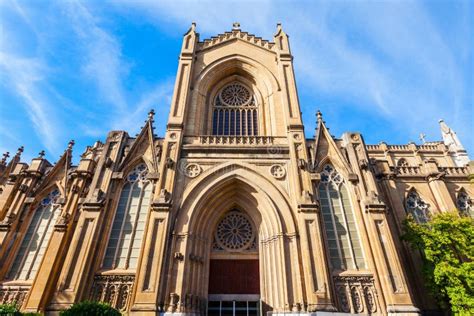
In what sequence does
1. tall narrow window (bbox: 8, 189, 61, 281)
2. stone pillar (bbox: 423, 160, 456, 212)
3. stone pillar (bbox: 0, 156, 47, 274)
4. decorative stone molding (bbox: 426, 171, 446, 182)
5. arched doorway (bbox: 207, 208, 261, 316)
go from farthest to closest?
decorative stone molding (bbox: 426, 171, 446, 182) < stone pillar (bbox: 423, 160, 456, 212) < stone pillar (bbox: 0, 156, 47, 274) < tall narrow window (bbox: 8, 189, 61, 281) < arched doorway (bbox: 207, 208, 261, 316)

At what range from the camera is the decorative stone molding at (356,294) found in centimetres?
1276

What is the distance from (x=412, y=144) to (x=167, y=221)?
31.7 metres

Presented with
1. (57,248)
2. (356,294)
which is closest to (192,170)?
(57,248)

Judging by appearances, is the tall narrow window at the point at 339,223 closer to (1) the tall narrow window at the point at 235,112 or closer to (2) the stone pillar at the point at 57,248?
(1) the tall narrow window at the point at 235,112

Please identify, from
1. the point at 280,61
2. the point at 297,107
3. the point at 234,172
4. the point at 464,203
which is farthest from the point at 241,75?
the point at 464,203

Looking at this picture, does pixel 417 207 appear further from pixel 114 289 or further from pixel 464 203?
pixel 114 289

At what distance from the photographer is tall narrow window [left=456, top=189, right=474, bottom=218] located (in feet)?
61.4

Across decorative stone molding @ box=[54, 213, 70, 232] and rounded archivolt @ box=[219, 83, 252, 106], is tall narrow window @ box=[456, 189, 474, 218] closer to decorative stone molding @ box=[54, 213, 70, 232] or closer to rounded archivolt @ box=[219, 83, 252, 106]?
rounded archivolt @ box=[219, 83, 252, 106]

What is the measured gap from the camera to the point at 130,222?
50.1ft

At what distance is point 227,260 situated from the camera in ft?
50.4

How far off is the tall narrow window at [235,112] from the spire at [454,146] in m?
27.0

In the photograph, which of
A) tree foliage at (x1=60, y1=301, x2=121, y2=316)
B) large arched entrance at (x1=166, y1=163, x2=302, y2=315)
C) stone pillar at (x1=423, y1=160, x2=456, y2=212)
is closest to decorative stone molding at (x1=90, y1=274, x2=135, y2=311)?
large arched entrance at (x1=166, y1=163, x2=302, y2=315)

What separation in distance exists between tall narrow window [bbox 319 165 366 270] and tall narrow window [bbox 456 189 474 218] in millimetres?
9517

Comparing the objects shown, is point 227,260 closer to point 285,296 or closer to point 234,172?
point 285,296
